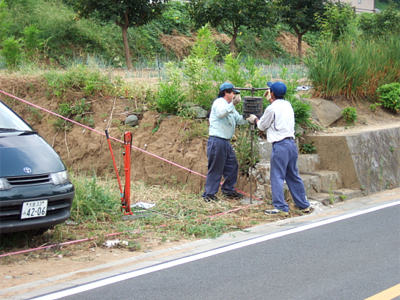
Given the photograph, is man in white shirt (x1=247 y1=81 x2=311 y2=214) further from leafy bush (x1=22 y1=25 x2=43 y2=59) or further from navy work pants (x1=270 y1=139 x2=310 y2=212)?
leafy bush (x1=22 y1=25 x2=43 y2=59)

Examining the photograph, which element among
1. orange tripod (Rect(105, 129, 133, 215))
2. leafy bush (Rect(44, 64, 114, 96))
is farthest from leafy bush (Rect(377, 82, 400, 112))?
orange tripod (Rect(105, 129, 133, 215))

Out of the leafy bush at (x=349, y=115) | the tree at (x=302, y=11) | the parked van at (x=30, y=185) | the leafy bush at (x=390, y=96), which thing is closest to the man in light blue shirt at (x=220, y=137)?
the parked van at (x=30, y=185)

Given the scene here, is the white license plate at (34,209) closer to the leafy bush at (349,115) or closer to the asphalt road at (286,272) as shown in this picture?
the asphalt road at (286,272)

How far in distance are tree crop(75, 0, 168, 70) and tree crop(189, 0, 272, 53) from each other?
2612mm

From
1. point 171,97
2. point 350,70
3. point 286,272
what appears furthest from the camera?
point 350,70

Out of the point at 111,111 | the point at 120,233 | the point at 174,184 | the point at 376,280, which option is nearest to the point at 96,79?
the point at 111,111

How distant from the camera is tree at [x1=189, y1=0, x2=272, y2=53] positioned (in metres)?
20.5

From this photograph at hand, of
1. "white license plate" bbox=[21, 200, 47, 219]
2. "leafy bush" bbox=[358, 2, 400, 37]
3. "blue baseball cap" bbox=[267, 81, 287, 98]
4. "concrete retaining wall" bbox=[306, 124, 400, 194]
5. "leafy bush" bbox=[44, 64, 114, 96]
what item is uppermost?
"leafy bush" bbox=[358, 2, 400, 37]

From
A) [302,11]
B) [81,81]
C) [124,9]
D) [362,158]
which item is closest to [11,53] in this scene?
[81,81]

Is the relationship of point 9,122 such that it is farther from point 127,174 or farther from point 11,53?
point 11,53

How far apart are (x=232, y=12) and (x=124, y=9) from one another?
17.2 feet

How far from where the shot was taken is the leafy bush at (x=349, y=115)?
1082cm

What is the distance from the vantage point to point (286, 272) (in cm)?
496

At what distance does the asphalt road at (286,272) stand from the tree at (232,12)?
15.9 meters
